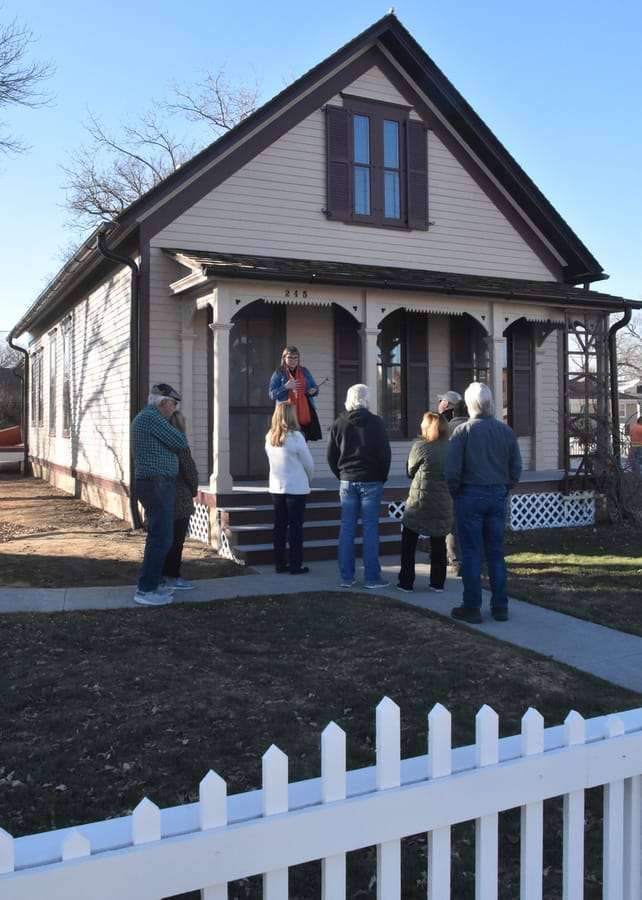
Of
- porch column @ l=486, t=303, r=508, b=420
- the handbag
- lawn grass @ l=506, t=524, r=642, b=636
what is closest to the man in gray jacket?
lawn grass @ l=506, t=524, r=642, b=636

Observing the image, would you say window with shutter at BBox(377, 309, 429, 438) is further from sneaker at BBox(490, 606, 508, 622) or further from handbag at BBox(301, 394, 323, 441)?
sneaker at BBox(490, 606, 508, 622)

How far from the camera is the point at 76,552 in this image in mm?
9719

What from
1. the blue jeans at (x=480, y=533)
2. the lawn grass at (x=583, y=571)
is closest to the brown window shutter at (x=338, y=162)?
the lawn grass at (x=583, y=571)

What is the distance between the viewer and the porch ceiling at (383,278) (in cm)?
1039

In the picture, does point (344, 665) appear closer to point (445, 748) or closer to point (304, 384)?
point (445, 748)

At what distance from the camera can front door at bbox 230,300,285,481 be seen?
12289 millimetres

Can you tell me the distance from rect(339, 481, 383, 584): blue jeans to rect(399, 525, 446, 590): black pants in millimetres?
313

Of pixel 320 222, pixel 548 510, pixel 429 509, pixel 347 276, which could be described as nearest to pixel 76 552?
pixel 429 509

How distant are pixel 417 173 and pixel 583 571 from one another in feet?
24.8

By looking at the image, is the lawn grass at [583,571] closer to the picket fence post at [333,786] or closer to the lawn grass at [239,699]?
the lawn grass at [239,699]

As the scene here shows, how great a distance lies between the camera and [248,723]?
4.34 meters

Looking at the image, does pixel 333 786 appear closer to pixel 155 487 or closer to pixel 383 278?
pixel 155 487

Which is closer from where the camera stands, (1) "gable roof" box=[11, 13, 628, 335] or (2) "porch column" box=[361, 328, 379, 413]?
(2) "porch column" box=[361, 328, 379, 413]

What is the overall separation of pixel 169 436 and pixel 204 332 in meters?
5.19
